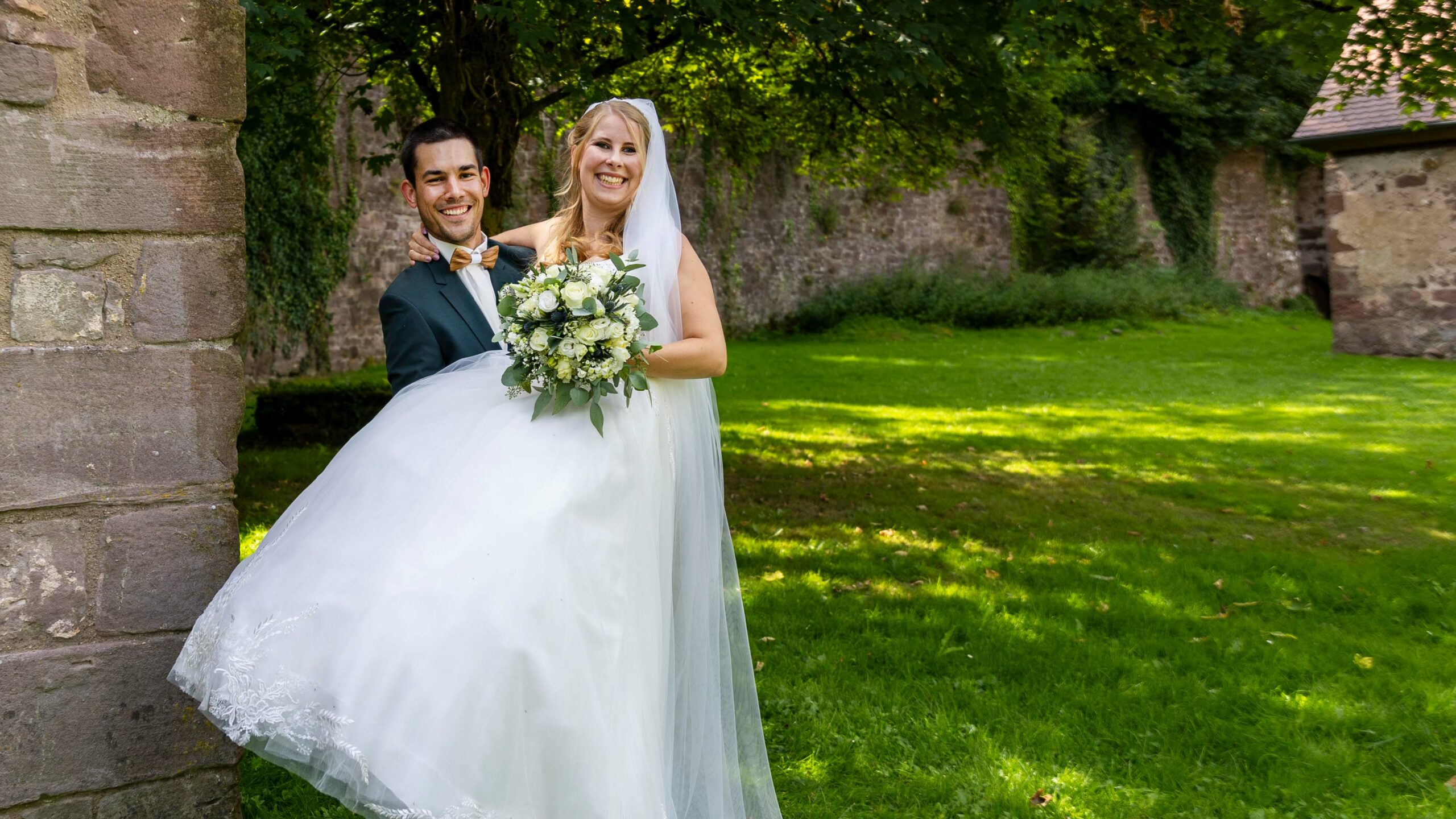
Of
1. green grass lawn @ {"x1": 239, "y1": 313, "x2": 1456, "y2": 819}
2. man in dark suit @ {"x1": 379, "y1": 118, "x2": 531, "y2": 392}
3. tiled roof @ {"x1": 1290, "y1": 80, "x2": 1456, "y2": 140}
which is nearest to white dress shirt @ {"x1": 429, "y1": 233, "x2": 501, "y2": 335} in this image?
man in dark suit @ {"x1": 379, "y1": 118, "x2": 531, "y2": 392}

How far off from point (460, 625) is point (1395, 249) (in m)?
16.8

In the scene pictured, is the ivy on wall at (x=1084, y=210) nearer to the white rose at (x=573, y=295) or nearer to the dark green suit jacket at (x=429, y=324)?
the dark green suit jacket at (x=429, y=324)

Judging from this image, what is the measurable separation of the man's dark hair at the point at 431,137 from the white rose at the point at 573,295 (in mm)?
691

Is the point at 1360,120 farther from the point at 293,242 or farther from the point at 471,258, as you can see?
the point at 471,258

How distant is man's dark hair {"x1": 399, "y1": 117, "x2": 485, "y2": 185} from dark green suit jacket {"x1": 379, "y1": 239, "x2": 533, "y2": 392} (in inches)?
11.6

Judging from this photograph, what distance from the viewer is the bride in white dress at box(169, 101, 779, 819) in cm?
228

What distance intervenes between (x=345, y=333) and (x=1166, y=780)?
Answer: 12926 millimetres

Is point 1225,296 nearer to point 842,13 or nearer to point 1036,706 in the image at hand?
point 842,13

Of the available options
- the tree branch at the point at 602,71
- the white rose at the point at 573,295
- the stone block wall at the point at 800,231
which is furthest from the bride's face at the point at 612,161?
the stone block wall at the point at 800,231

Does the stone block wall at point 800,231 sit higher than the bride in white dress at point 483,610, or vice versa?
the stone block wall at point 800,231

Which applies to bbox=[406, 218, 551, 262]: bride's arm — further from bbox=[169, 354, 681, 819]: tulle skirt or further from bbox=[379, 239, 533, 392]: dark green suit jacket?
bbox=[169, 354, 681, 819]: tulle skirt

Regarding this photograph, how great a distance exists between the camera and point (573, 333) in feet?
8.54

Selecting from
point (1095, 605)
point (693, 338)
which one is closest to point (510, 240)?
point (693, 338)

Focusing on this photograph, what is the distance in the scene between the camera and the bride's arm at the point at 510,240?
9.96ft
